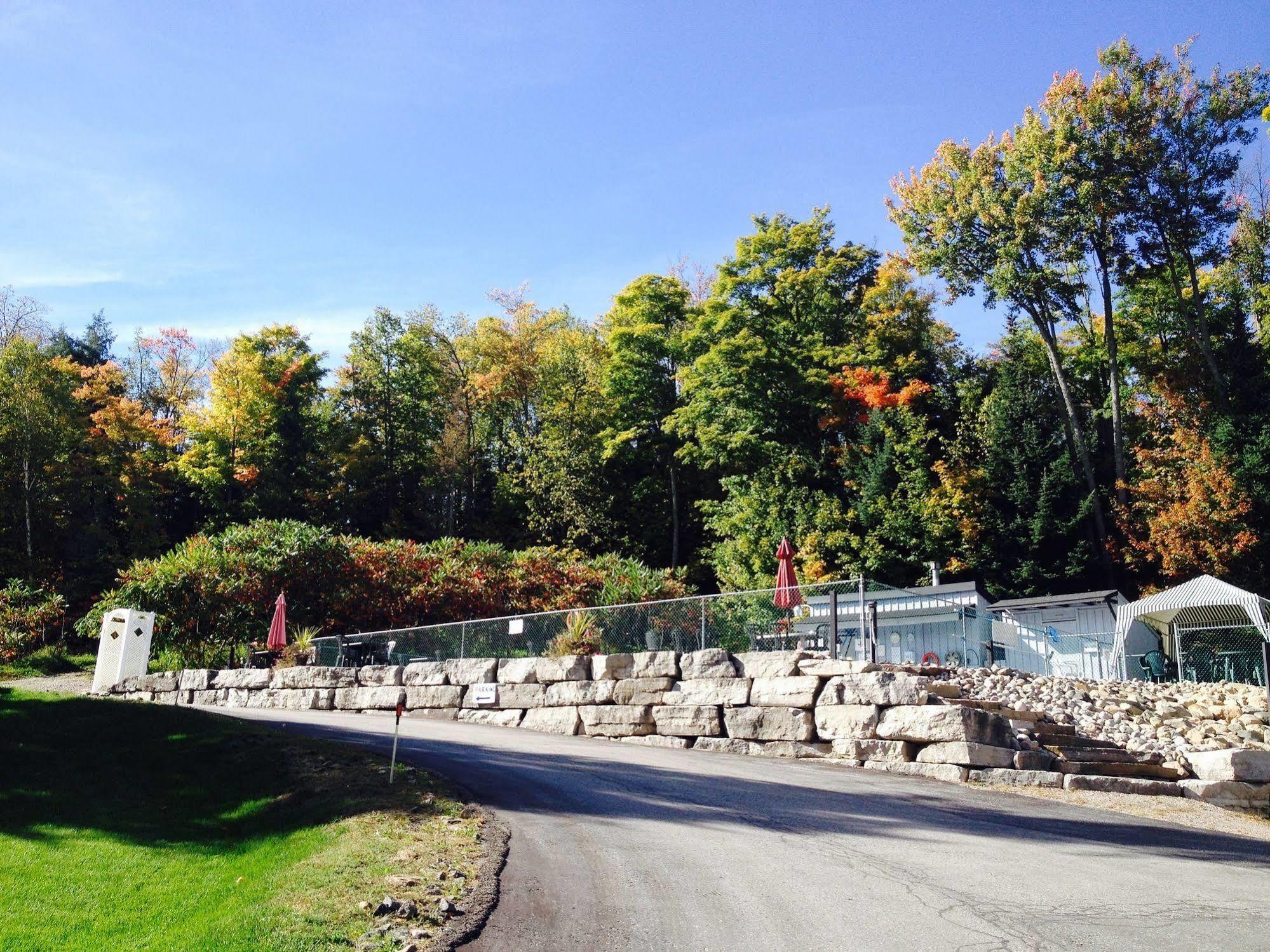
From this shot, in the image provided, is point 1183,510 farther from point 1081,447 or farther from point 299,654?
point 299,654

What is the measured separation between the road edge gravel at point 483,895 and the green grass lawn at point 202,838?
12cm

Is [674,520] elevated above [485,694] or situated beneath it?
elevated above

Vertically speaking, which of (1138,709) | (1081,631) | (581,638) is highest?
(1081,631)

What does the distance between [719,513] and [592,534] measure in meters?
5.29

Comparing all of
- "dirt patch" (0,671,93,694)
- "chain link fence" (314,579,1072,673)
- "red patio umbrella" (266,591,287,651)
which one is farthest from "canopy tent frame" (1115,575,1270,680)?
"dirt patch" (0,671,93,694)

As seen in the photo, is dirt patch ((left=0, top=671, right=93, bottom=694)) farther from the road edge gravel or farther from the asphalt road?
the road edge gravel

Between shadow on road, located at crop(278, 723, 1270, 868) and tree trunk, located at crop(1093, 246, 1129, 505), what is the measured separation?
2481 cm

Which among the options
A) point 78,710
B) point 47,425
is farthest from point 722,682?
point 47,425

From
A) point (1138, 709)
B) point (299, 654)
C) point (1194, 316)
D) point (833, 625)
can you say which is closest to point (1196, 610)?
point (1138, 709)

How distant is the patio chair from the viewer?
23031 millimetres

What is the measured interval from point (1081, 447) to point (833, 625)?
2368 centimetres

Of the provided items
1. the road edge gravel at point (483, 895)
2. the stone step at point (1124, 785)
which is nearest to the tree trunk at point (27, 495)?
the road edge gravel at point (483, 895)

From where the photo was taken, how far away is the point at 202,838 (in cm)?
835

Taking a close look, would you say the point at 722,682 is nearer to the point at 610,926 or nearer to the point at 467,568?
the point at 610,926
